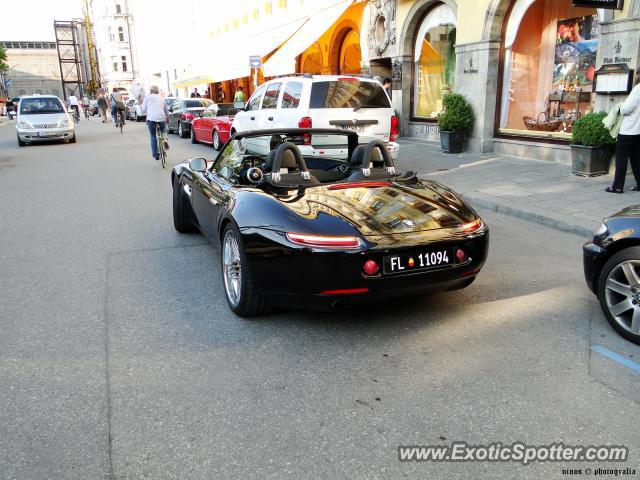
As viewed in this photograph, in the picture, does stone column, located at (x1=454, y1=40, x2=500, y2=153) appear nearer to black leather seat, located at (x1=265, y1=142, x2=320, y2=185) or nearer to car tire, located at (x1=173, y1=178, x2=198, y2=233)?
car tire, located at (x1=173, y1=178, x2=198, y2=233)

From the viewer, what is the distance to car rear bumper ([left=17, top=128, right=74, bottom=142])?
62.7 ft

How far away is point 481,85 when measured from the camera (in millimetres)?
13312

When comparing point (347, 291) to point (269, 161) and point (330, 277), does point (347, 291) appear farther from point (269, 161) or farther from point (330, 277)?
point (269, 161)

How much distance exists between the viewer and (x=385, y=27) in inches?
690

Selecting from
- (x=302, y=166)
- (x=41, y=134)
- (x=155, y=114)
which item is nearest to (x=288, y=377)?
(x=302, y=166)

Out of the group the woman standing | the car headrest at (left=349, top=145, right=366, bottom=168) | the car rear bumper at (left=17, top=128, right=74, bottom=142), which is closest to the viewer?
the car headrest at (left=349, top=145, right=366, bottom=168)

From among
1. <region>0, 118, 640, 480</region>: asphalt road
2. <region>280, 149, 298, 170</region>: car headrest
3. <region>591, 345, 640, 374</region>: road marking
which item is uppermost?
<region>280, 149, 298, 170</region>: car headrest

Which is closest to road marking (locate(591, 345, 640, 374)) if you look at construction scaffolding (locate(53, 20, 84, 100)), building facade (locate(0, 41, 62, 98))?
construction scaffolding (locate(53, 20, 84, 100))

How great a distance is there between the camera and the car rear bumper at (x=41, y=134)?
19.1 metres

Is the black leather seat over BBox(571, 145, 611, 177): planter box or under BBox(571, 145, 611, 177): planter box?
over

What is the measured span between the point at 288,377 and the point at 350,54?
21.0 meters

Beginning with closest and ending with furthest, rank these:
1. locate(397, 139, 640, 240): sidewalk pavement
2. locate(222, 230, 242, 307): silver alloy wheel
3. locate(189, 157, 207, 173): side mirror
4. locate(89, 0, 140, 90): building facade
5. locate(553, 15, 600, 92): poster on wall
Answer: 1. locate(222, 230, 242, 307): silver alloy wheel
2. locate(189, 157, 207, 173): side mirror
3. locate(397, 139, 640, 240): sidewalk pavement
4. locate(553, 15, 600, 92): poster on wall
5. locate(89, 0, 140, 90): building facade

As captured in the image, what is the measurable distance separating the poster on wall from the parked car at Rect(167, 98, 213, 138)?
13.6 m

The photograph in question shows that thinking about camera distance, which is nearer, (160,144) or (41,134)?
(160,144)
